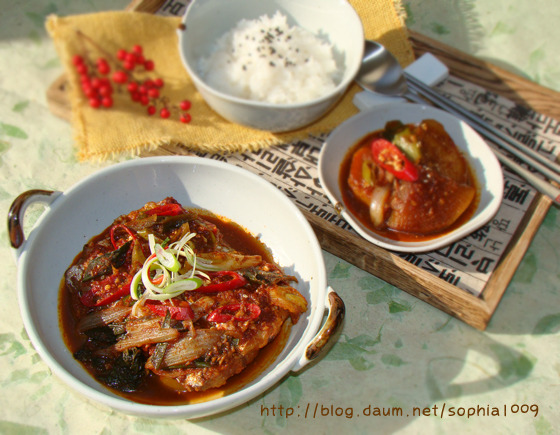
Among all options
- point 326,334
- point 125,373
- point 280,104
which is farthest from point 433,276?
point 125,373

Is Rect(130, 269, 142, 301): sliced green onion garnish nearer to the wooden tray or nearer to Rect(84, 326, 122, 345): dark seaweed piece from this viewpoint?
Rect(84, 326, 122, 345): dark seaweed piece

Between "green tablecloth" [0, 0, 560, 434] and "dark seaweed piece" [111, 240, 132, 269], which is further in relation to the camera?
"green tablecloth" [0, 0, 560, 434]

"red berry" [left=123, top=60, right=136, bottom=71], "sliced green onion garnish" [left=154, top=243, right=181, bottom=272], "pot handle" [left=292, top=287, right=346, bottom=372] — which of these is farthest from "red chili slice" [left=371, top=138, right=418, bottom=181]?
"red berry" [left=123, top=60, right=136, bottom=71]

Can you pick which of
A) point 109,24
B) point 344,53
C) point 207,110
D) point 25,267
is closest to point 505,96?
point 344,53

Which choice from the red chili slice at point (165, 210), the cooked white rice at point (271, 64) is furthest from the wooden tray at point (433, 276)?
the red chili slice at point (165, 210)

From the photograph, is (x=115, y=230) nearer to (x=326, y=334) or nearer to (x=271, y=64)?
(x=326, y=334)

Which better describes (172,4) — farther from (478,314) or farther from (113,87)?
(478,314)
